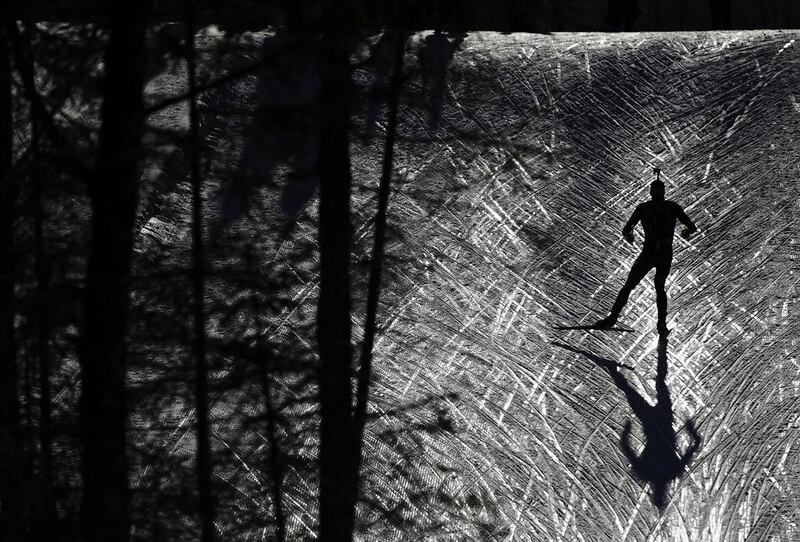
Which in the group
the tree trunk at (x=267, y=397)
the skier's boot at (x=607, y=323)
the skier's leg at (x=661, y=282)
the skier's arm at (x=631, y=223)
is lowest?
the tree trunk at (x=267, y=397)

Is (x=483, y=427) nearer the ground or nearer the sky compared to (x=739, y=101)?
nearer the ground

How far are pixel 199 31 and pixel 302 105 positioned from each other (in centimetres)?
122

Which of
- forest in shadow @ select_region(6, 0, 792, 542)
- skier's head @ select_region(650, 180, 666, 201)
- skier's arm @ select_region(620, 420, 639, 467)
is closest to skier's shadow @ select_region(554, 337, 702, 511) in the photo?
skier's arm @ select_region(620, 420, 639, 467)

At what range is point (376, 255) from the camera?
782cm

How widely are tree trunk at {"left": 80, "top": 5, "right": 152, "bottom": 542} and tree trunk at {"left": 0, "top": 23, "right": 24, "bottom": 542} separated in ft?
1.13

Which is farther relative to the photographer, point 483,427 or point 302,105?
point 483,427

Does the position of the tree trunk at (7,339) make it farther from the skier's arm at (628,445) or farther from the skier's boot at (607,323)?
the skier's boot at (607,323)

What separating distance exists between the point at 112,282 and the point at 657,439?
5405 mm

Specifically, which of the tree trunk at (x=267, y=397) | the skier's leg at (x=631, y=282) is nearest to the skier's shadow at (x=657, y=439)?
the skier's leg at (x=631, y=282)

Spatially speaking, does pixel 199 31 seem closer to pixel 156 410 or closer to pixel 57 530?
pixel 156 410

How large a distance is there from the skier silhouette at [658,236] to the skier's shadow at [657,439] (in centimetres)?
63

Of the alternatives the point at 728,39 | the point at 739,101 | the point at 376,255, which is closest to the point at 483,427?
the point at 376,255

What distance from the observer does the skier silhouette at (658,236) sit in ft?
37.4

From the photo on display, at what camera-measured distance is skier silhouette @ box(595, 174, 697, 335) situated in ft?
37.4
